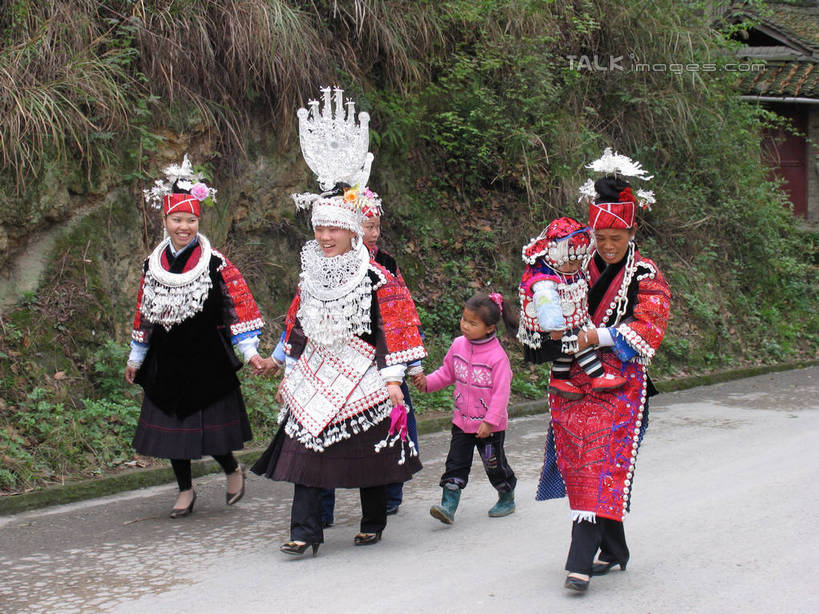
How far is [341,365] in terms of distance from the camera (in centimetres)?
535

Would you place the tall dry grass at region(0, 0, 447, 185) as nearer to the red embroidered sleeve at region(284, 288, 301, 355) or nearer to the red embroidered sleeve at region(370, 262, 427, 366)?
the red embroidered sleeve at region(284, 288, 301, 355)

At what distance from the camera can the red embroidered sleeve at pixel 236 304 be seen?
6.11m

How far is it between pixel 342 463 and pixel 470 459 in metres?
1.09

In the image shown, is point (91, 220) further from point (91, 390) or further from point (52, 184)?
point (91, 390)

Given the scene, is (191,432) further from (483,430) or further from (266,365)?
(483,430)

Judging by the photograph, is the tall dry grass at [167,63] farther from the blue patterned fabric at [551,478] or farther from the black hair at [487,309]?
the blue patterned fabric at [551,478]

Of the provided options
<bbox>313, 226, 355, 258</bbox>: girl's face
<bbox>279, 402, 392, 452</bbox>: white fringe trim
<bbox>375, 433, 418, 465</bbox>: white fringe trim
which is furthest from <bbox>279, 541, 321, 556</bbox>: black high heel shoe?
<bbox>313, 226, 355, 258</bbox>: girl's face

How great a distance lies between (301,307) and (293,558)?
1.39 metres

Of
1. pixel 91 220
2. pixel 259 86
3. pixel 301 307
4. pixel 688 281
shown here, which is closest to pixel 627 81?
pixel 688 281

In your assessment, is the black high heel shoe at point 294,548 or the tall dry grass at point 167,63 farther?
the tall dry grass at point 167,63

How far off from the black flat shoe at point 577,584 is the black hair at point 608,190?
6.00 ft

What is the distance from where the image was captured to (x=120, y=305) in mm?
8664

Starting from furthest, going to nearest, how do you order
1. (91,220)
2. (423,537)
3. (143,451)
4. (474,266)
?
(474,266) → (91,220) → (143,451) → (423,537)

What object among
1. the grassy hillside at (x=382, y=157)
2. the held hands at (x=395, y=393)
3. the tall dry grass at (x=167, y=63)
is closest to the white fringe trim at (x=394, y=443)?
the held hands at (x=395, y=393)
